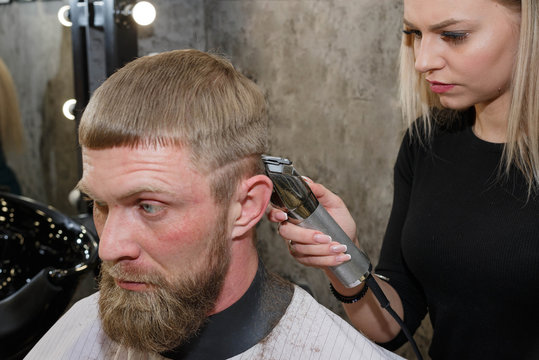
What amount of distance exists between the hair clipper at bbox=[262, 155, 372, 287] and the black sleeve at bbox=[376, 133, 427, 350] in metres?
0.35

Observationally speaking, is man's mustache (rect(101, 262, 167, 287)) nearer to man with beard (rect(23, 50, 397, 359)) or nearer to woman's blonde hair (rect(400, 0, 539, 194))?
man with beard (rect(23, 50, 397, 359))

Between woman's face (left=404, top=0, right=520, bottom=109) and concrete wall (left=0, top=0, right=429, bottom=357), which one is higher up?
woman's face (left=404, top=0, right=520, bottom=109)

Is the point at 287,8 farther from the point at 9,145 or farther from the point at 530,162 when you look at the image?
the point at 530,162

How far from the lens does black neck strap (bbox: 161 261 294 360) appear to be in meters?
1.12

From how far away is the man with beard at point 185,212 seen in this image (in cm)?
96

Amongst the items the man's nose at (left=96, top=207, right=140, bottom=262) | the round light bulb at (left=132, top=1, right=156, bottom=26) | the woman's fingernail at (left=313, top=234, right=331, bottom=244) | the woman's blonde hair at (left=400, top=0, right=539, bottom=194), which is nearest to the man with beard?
the man's nose at (left=96, top=207, right=140, bottom=262)

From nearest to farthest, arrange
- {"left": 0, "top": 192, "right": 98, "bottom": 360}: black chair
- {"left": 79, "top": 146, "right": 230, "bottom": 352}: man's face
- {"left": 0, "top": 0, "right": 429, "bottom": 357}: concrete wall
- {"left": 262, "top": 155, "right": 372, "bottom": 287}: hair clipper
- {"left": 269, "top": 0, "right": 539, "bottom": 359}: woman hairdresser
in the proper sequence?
{"left": 79, "top": 146, "right": 230, "bottom": 352}: man's face → {"left": 262, "top": 155, "right": 372, "bottom": 287}: hair clipper → {"left": 269, "top": 0, "right": 539, "bottom": 359}: woman hairdresser → {"left": 0, "top": 192, "right": 98, "bottom": 360}: black chair → {"left": 0, "top": 0, "right": 429, "bottom": 357}: concrete wall

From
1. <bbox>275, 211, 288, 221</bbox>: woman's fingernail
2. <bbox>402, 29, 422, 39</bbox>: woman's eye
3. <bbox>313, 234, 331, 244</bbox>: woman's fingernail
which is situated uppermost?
<bbox>402, 29, 422, 39</bbox>: woman's eye

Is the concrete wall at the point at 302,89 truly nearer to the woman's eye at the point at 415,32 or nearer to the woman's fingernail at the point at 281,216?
the woman's eye at the point at 415,32

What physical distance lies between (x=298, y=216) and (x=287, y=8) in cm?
204

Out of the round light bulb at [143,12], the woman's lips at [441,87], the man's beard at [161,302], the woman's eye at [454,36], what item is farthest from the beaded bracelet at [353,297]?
the round light bulb at [143,12]

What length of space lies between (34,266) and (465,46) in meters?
1.53

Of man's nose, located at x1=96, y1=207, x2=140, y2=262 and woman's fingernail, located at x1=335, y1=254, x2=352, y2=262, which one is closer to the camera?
man's nose, located at x1=96, y1=207, x2=140, y2=262

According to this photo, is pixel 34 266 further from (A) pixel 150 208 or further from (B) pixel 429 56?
(B) pixel 429 56
